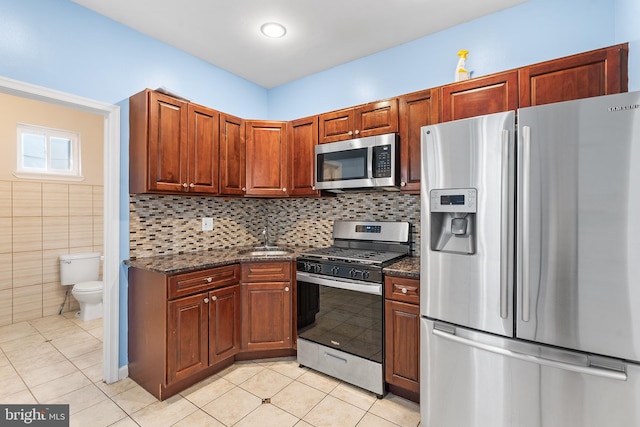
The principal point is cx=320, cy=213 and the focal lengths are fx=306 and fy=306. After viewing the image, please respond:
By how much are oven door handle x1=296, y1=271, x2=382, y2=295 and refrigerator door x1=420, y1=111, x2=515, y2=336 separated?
429 mm

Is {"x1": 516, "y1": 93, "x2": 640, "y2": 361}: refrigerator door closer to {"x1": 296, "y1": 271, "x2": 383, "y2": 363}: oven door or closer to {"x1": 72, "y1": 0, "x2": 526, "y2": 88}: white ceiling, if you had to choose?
{"x1": 296, "y1": 271, "x2": 383, "y2": 363}: oven door

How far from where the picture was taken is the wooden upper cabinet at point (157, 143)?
2277mm

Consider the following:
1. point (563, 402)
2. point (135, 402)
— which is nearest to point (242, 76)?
Answer: point (135, 402)

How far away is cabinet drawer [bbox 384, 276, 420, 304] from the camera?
6.56ft

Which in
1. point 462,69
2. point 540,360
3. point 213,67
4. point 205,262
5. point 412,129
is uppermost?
point 213,67

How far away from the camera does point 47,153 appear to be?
3684mm

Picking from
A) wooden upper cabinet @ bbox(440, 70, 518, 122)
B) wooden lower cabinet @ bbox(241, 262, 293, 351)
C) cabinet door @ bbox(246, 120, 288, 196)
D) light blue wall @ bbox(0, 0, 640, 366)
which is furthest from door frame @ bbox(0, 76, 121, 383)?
wooden upper cabinet @ bbox(440, 70, 518, 122)

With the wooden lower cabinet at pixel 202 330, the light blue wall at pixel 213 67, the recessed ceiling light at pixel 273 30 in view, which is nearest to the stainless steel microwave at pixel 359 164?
the light blue wall at pixel 213 67

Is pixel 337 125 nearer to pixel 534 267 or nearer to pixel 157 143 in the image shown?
pixel 157 143

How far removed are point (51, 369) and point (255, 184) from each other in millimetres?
2272

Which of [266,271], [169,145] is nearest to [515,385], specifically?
[266,271]

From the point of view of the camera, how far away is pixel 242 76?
3.36 metres

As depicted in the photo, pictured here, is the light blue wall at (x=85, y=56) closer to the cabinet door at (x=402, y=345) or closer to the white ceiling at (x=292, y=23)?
the white ceiling at (x=292, y=23)

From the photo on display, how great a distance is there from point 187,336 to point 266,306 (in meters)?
0.65
